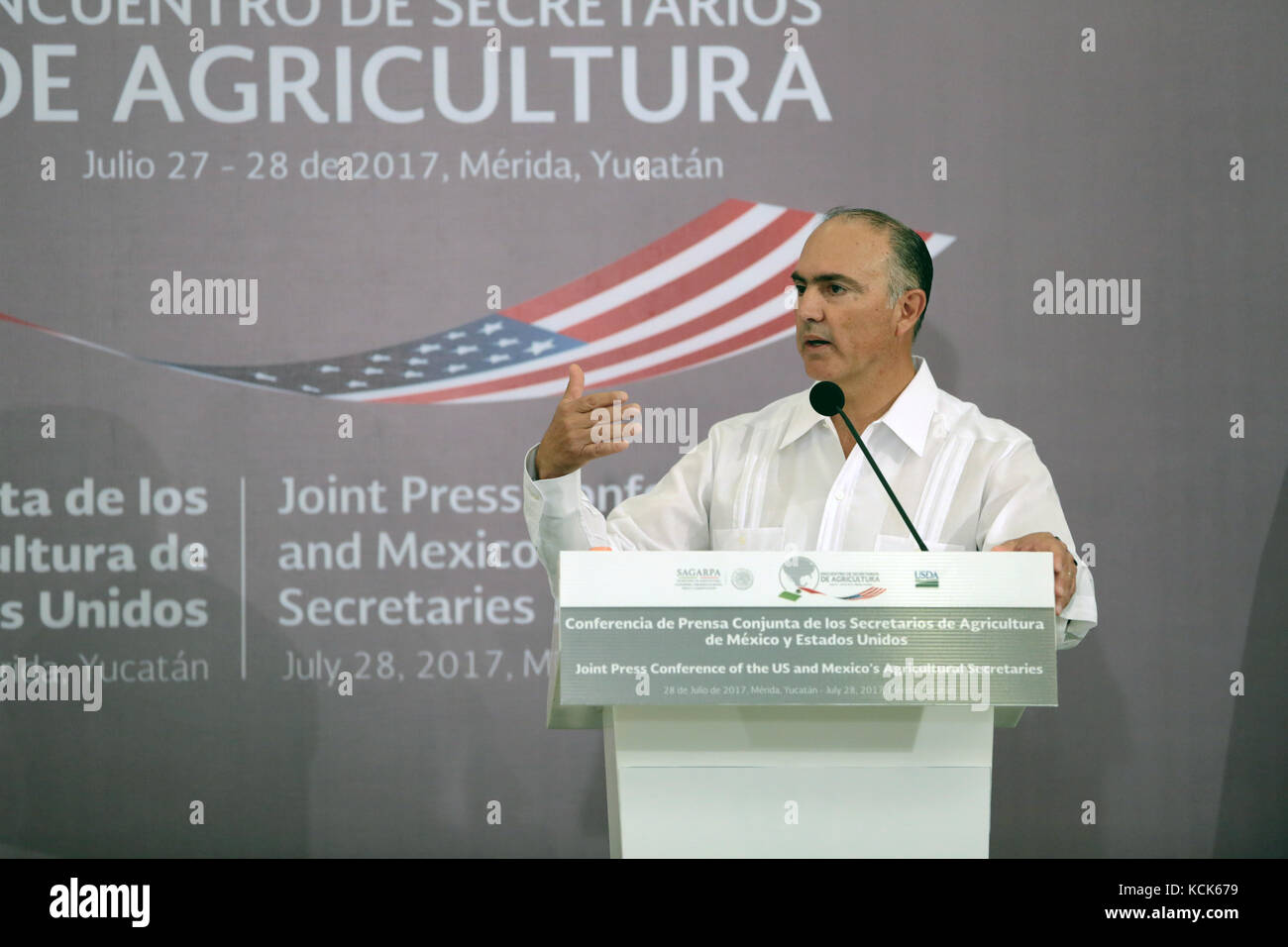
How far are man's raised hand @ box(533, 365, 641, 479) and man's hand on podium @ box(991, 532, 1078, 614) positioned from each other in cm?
61

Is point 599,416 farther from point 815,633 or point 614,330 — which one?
point 614,330

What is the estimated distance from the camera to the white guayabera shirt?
2.37 m

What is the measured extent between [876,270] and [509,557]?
1.32 m

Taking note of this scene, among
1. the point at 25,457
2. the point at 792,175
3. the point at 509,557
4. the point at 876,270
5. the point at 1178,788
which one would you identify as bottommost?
the point at 1178,788

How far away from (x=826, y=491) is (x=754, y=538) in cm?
17

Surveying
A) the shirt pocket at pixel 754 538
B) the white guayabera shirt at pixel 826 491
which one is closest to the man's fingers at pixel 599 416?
the white guayabera shirt at pixel 826 491

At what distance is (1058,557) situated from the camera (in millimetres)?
1967

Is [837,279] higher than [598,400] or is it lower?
higher

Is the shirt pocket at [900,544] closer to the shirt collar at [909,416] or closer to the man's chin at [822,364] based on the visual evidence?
the shirt collar at [909,416]

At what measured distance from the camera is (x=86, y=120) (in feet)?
11.4

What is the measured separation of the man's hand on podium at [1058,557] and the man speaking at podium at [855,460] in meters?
0.32

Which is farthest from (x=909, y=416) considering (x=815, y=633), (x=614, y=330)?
(x=614, y=330)
